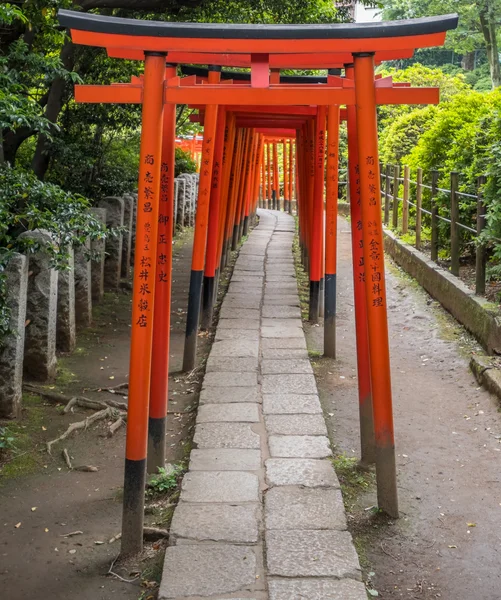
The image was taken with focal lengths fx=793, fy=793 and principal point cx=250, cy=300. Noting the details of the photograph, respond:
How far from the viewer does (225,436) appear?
4.82 metres

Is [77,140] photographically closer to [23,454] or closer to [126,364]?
[126,364]

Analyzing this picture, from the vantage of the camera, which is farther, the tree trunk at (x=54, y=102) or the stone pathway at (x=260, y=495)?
the tree trunk at (x=54, y=102)

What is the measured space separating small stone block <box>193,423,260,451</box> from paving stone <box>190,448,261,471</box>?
0.08m

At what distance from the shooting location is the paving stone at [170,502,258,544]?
3516mm

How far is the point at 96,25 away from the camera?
3.32 metres

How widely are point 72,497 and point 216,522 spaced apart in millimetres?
1031

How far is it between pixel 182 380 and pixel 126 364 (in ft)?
2.27

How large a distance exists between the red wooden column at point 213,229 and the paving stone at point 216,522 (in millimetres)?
4322

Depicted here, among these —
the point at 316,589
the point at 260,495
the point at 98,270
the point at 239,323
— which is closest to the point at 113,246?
the point at 98,270

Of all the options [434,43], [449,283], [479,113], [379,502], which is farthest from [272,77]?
[479,113]

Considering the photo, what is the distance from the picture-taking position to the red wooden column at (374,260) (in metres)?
3.68

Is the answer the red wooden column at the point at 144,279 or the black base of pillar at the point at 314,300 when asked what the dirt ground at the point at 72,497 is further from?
the black base of pillar at the point at 314,300

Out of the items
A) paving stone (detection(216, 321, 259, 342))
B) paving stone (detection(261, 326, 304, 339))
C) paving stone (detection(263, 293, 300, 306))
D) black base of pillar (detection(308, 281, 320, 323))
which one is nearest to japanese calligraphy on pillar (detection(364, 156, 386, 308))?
paving stone (detection(216, 321, 259, 342))

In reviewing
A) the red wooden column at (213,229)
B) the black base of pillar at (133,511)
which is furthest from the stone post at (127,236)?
the black base of pillar at (133,511)
